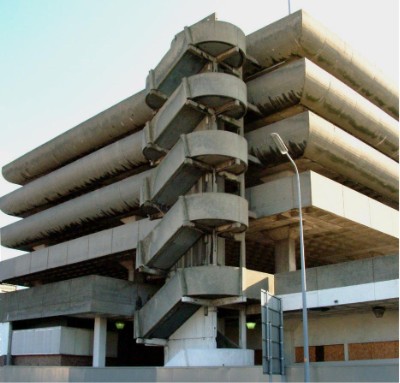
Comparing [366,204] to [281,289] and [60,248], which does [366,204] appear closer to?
[281,289]

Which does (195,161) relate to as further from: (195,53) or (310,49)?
(310,49)

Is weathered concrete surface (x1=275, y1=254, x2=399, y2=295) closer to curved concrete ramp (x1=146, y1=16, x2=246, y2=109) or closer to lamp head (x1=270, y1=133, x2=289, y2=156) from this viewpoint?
lamp head (x1=270, y1=133, x2=289, y2=156)

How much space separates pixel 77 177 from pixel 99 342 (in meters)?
14.8

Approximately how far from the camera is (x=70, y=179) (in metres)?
49.6

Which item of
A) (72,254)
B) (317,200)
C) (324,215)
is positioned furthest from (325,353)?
(72,254)

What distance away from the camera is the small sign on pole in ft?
62.0

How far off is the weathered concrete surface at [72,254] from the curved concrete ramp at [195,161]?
4.69m

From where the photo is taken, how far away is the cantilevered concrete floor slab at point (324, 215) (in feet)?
109

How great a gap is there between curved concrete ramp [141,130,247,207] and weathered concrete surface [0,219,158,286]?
4694 mm

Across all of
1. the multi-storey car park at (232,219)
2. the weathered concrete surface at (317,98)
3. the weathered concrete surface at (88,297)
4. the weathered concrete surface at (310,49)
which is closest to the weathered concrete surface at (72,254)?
the multi-storey car park at (232,219)

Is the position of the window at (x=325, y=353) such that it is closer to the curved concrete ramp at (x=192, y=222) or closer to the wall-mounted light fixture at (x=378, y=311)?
the wall-mounted light fixture at (x=378, y=311)

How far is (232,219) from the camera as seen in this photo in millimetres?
31953

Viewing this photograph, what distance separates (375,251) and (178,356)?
54.1 ft

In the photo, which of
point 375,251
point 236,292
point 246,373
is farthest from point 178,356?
point 375,251
